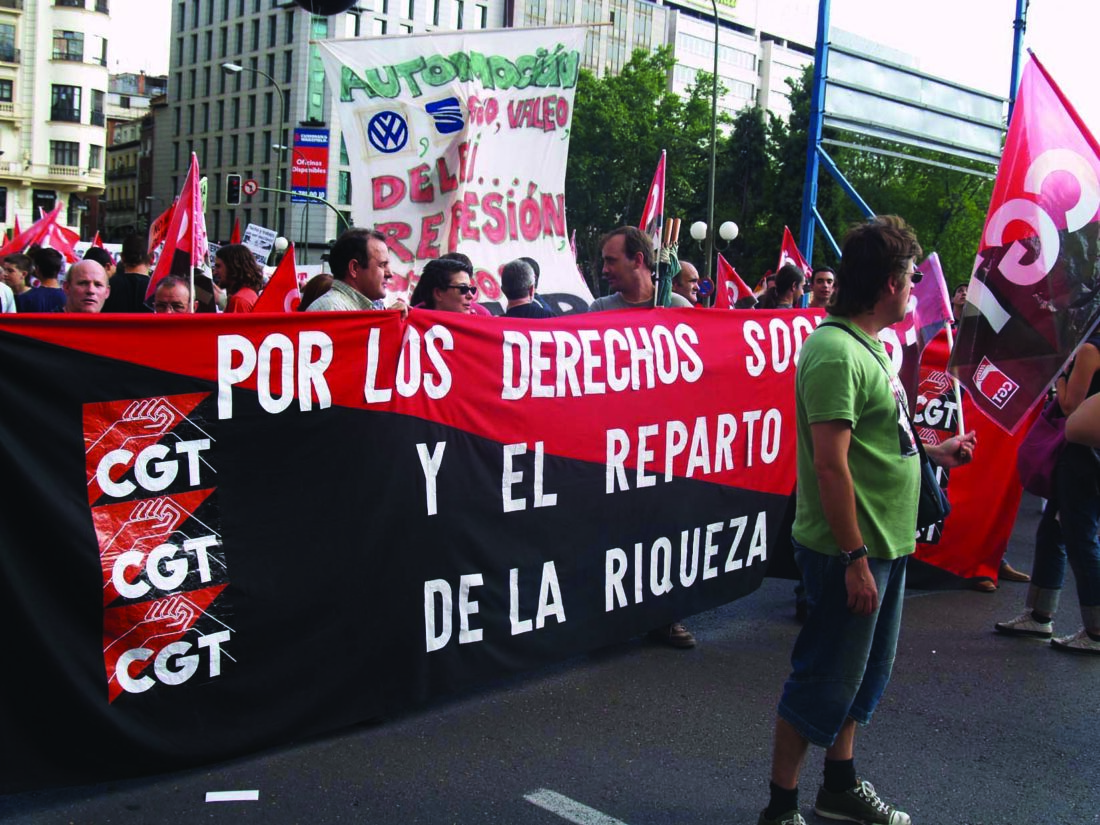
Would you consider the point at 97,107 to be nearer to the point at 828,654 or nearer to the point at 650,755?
the point at 650,755

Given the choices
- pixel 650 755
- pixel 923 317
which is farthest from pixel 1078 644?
pixel 650 755

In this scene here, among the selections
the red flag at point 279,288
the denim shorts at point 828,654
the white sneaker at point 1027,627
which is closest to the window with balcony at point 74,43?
the red flag at point 279,288

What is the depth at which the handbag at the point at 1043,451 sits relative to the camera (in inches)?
220

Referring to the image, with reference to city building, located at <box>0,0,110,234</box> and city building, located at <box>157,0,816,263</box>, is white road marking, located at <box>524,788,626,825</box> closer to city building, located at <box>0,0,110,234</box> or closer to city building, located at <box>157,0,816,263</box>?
city building, located at <box>157,0,816,263</box>

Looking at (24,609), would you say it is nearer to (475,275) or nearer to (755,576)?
(755,576)

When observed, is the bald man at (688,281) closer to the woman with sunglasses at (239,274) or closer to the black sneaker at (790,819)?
Answer: the woman with sunglasses at (239,274)

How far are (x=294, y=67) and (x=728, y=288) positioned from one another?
72.1 metres

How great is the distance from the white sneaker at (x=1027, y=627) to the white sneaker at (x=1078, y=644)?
0.13 metres

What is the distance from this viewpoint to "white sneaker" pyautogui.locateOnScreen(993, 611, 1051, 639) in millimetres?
5801

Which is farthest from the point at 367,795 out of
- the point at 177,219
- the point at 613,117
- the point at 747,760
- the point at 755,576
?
the point at 613,117

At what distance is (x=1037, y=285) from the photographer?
438 centimetres

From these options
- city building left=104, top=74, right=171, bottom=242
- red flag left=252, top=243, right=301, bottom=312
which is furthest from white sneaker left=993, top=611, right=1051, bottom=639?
city building left=104, top=74, right=171, bottom=242

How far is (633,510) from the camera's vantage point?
16.7 feet

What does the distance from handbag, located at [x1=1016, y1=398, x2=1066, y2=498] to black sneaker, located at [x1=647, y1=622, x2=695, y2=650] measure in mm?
1898
